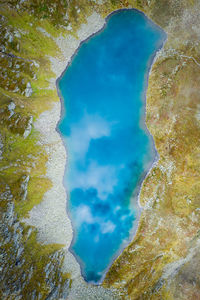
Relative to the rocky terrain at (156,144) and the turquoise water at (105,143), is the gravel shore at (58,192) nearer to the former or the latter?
the rocky terrain at (156,144)

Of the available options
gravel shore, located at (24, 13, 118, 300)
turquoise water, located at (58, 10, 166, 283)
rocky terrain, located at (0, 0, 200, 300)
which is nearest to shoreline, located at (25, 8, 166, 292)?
gravel shore, located at (24, 13, 118, 300)

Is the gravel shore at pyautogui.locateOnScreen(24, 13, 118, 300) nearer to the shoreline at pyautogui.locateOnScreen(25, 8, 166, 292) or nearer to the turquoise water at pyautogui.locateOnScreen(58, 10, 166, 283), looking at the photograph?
the shoreline at pyautogui.locateOnScreen(25, 8, 166, 292)

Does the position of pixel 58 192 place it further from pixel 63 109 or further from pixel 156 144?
pixel 156 144

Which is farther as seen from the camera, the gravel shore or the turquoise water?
the turquoise water

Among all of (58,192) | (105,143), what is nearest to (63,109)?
(105,143)

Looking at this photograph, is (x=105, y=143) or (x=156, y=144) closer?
(x=156, y=144)

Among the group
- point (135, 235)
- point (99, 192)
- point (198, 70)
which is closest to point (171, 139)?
point (198, 70)
